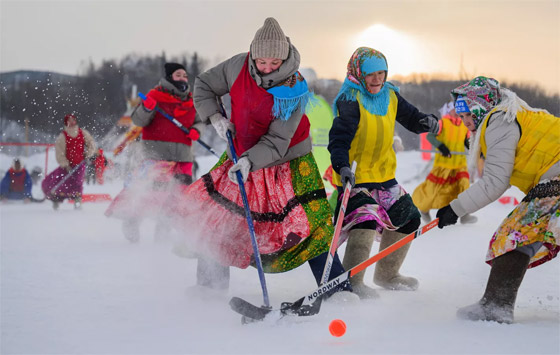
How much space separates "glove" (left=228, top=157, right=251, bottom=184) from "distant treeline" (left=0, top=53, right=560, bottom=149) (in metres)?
1.99

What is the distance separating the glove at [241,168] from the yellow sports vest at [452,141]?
4.16m

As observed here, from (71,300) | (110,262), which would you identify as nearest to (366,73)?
(71,300)

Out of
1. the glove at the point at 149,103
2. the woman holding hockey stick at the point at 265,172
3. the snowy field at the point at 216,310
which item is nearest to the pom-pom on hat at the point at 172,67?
the glove at the point at 149,103

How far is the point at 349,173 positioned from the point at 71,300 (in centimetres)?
159

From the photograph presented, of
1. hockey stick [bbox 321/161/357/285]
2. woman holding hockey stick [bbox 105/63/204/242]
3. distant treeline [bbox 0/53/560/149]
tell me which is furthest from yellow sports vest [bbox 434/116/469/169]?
hockey stick [bbox 321/161/357/285]

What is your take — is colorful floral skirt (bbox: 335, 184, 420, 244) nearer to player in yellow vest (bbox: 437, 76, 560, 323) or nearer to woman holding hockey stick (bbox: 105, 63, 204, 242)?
player in yellow vest (bbox: 437, 76, 560, 323)

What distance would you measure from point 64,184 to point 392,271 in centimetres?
643

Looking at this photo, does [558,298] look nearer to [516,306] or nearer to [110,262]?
[516,306]

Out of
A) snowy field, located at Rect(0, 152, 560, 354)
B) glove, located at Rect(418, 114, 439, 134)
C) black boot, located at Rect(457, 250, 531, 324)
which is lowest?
snowy field, located at Rect(0, 152, 560, 354)

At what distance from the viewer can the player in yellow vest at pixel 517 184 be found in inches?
107

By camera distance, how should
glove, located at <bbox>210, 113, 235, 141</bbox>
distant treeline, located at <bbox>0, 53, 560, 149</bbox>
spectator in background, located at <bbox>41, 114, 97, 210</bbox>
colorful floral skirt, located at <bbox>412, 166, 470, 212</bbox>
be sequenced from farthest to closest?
spectator in background, located at <bbox>41, 114, 97, 210</bbox> < distant treeline, located at <bbox>0, 53, 560, 149</bbox> < colorful floral skirt, located at <bbox>412, 166, 470, 212</bbox> < glove, located at <bbox>210, 113, 235, 141</bbox>

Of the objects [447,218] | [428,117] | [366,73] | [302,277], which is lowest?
Answer: [302,277]

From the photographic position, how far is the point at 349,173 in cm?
303

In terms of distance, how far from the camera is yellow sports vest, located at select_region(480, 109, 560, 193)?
2725 mm
